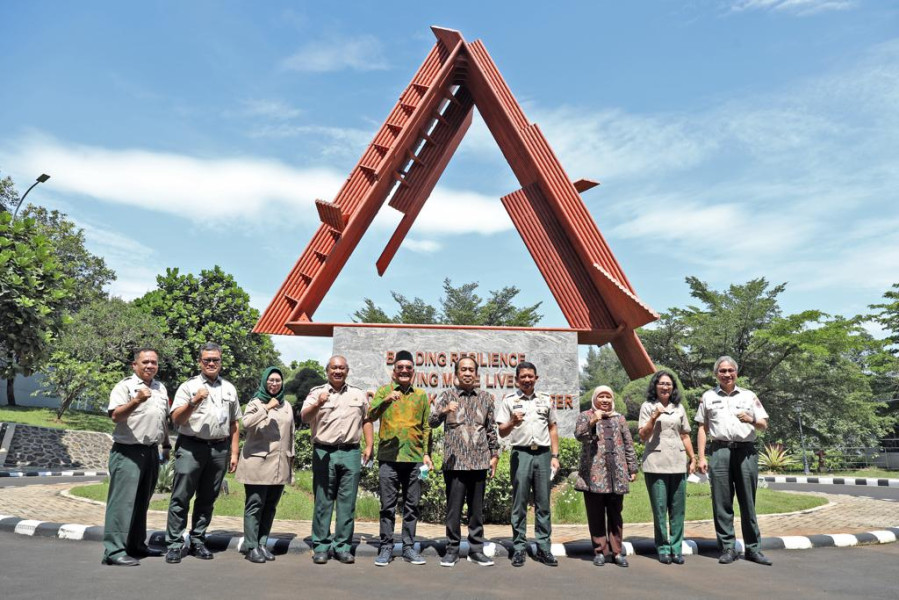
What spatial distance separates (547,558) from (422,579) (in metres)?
1.29

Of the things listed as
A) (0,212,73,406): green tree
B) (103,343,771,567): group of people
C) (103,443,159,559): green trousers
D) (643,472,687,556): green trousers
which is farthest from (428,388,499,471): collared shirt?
(0,212,73,406): green tree

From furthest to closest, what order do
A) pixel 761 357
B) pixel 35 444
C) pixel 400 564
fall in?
1. pixel 761 357
2. pixel 35 444
3. pixel 400 564

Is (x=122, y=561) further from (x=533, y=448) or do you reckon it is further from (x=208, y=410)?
(x=533, y=448)

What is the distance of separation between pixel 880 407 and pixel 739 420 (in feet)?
94.6

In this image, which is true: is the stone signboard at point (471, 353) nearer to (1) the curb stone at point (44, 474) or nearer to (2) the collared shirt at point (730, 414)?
(2) the collared shirt at point (730, 414)

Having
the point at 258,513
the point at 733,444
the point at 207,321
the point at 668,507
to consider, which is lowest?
the point at 258,513

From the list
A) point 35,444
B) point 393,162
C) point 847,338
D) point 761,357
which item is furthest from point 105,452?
point 847,338

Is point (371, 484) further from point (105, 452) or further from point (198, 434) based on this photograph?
point (105, 452)

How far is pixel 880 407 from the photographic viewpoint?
2875 cm

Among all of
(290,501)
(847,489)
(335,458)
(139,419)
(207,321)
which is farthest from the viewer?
(207,321)

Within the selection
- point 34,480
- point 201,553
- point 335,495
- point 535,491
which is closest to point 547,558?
point 535,491

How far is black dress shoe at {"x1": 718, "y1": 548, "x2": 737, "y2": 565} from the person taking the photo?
18.8ft

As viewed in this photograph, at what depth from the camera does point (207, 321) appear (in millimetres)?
34969

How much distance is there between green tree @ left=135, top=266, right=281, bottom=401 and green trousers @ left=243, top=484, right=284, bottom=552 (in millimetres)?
28817
